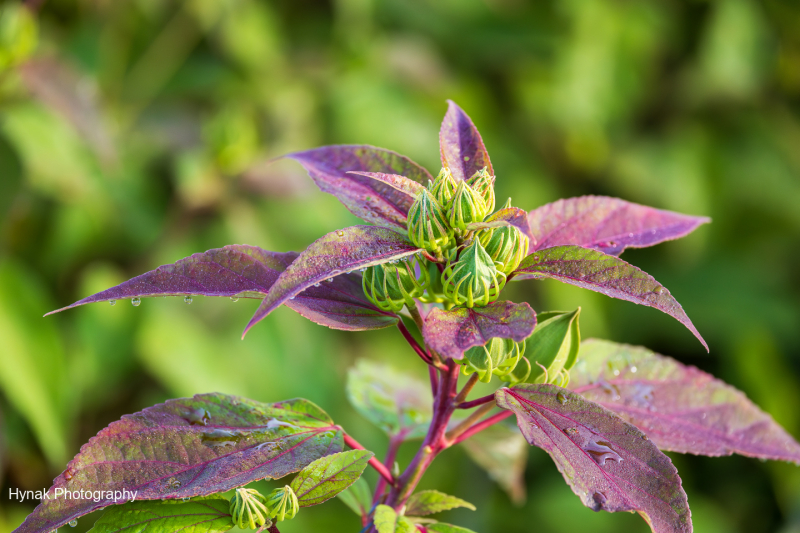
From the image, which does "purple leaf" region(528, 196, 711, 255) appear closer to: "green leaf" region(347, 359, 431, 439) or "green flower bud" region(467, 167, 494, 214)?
"green flower bud" region(467, 167, 494, 214)

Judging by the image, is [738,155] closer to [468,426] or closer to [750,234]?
[750,234]

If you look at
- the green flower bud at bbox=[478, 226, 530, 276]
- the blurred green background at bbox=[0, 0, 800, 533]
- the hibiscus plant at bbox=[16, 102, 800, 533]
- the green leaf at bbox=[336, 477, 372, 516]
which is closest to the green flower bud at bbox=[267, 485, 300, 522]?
the hibiscus plant at bbox=[16, 102, 800, 533]

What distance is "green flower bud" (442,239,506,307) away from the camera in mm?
423

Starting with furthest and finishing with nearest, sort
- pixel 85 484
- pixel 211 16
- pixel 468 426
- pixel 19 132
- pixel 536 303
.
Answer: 1. pixel 536 303
2. pixel 211 16
3. pixel 19 132
4. pixel 468 426
5. pixel 85 484

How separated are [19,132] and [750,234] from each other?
2.05 metres

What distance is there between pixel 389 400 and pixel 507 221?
0.32 metres

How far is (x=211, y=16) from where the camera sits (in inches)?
60.1

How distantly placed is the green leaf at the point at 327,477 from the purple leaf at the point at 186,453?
11 mm

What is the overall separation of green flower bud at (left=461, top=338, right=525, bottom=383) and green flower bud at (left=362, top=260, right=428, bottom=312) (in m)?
0.06

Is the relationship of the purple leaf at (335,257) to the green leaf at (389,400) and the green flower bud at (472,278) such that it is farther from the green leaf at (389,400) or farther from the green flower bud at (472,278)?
the green leaf at (389,400)

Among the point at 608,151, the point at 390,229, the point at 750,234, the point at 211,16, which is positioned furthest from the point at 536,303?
the point at 390,229

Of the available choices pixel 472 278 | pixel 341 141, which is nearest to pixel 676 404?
pixel 472 278

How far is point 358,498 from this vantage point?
1.85 ft

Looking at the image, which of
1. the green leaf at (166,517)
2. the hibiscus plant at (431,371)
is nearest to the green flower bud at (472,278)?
the hibiscus plant at (431,371)
